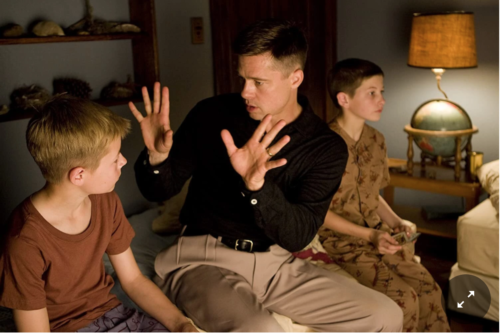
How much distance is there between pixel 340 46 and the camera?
12.9 ft

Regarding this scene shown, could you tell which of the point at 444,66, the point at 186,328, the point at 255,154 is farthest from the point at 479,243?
the point at 186,328

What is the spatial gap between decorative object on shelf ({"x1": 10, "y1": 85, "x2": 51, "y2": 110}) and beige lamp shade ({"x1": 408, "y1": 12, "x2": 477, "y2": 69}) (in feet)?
6.74

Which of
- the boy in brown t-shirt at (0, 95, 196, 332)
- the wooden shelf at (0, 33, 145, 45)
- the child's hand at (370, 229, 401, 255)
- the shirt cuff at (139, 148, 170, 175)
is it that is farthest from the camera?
the wooden shelf at (0, 33, 145, 45)

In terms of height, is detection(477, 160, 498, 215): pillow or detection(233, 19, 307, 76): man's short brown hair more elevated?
detection(233, 19, 307, 76): man's short brown hair

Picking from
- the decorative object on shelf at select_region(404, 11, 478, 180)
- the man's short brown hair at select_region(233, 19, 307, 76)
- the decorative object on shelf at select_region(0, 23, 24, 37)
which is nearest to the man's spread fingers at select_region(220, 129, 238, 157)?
the man's short brown hair at select_region(233, 19, 307, 76)

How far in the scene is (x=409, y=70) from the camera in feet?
12.1

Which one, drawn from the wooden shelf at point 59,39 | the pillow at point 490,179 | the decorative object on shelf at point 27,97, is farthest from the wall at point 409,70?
the decorative object on shelf at point 27,97

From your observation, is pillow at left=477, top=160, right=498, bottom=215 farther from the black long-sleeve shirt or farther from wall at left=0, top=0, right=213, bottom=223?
wall at left=0, top=0, right=213, bottom=223

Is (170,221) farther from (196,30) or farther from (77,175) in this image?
(196,30)

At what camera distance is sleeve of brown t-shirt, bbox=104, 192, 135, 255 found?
1542 mm

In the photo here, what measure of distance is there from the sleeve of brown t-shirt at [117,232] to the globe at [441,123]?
207 centimetres

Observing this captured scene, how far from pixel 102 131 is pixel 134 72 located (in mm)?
1633

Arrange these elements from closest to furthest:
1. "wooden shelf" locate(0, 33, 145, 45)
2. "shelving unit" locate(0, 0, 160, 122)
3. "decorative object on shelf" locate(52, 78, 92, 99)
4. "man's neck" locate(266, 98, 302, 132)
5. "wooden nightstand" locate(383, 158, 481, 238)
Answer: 1. "man's neck" locate(266, 98, 302, 132)
2. "wooden shelf" locate(0, 33, 145, 45)
3. "decorative object on shelf" locate(52, 78, 92, 99)
4. "shelving unit" locate(0, 0, 160, 122)
5. "wooden nightstand" locate(383, 158, 481, 238)

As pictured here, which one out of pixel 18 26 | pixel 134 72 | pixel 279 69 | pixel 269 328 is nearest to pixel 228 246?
pixel 269 328
